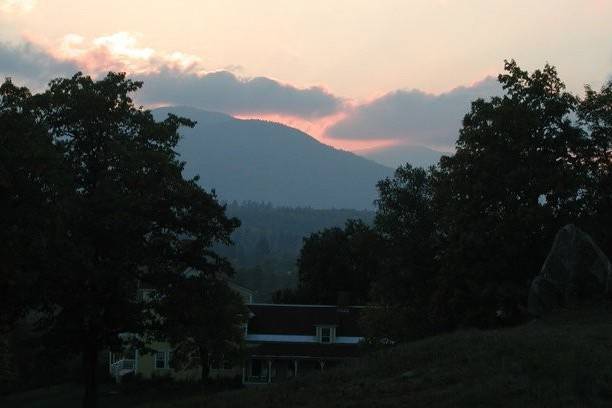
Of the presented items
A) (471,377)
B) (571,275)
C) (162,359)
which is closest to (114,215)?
(471,377)

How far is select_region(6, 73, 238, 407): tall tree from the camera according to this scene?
2359 cm

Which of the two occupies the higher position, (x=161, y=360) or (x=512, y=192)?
(x=512, y=192)

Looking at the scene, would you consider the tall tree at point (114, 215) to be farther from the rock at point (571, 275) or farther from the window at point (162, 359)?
the window at point (162, 359)

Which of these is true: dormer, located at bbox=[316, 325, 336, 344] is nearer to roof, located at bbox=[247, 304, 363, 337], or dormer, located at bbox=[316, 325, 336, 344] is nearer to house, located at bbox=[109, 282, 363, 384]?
house, located at bbox=[109, 282, 363, 384]

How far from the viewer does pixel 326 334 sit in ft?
209

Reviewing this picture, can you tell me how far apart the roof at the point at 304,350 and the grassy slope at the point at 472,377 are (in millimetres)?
41156

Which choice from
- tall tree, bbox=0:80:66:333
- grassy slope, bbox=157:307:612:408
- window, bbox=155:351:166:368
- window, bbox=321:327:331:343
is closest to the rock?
grassy slope, bbox=157:307:612:408

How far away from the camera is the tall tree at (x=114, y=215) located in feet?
77.4

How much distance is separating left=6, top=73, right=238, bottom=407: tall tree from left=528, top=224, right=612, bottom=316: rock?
11.2 meters

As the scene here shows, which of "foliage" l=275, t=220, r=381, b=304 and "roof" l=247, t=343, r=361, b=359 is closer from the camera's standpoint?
"roof" l=247, t=343, r=361, b=359

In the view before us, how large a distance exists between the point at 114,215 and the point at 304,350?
130 feet

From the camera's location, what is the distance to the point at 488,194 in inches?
1233

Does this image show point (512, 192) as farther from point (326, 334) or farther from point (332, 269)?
point (332, 269)

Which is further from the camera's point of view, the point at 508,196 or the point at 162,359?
the point at 162,359
